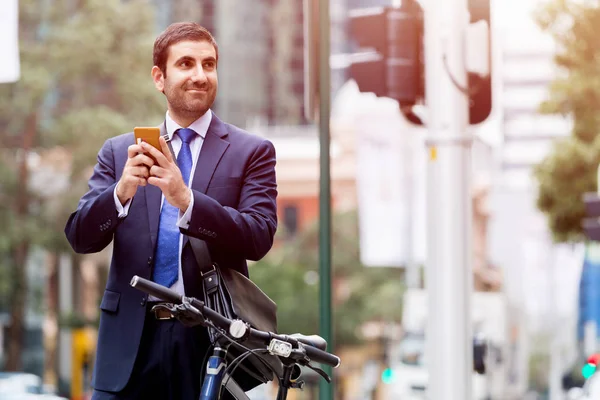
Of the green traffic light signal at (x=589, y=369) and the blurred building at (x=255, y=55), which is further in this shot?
the blurred building at (x=255, y=55)

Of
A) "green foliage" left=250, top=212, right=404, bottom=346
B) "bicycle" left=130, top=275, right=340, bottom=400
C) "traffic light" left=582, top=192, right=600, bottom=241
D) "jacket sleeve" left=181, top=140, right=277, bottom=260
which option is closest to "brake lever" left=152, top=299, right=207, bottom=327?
"bicycle" left=130, top=275, right=340, bottom=400

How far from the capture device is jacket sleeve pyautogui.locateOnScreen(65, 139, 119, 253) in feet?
10.3

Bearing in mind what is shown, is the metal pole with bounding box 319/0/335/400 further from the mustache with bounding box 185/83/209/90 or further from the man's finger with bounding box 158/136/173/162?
the man's finger with bounding box 158/136/173/162

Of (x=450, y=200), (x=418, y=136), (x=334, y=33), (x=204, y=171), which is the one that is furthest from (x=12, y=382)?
(x=334, y=33)

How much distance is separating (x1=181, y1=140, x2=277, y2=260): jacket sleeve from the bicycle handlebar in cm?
24

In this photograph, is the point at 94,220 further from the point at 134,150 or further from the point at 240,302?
the point at 240,302

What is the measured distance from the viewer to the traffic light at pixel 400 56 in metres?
5.82

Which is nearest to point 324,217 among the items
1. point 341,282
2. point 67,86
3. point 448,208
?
point 448,208

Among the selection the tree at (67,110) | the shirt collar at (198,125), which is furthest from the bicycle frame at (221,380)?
the tree at (67,110)

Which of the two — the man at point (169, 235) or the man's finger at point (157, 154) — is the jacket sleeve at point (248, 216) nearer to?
the man at point (169, 235)

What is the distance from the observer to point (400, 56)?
586cm

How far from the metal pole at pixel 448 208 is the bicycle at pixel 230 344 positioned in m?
2.72

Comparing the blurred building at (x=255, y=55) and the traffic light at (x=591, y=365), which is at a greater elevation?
the blurred building at (x=255, y=55)

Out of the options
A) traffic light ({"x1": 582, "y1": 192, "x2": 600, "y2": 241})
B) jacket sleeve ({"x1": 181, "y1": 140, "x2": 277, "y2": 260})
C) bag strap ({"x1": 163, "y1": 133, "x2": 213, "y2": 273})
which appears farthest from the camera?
traffic light ({"x1": 582, "y1": 192, "x2": 600, "y2": 241})
